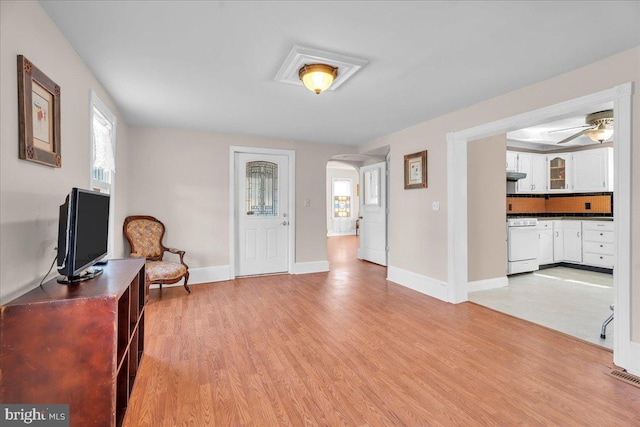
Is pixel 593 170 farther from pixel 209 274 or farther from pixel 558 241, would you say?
pixel 209 274

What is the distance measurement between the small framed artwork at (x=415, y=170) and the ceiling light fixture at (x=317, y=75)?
2.14 metres

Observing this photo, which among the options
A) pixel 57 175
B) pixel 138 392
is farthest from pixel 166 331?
pixel 57 175

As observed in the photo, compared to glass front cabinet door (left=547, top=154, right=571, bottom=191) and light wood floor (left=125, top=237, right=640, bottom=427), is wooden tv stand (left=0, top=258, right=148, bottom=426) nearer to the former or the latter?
light wood floor (left=125, top=237, right=640, bottom=427)

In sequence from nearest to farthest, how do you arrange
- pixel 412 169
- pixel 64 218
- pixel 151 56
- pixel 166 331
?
pixel 64 218 → pixel 151 56 → pixel 166 331 → pixel 412 169

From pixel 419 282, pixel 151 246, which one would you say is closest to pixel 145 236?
pixel 151 246

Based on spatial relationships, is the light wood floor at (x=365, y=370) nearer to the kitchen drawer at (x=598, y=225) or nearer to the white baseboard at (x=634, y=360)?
the white baseboard at (x=634, y=360)

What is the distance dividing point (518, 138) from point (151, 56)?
18.7 feet

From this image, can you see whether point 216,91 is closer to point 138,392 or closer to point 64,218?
point 64,218

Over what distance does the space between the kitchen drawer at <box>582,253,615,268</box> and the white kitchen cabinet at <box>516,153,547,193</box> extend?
1423mm

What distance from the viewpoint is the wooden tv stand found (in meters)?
1.30

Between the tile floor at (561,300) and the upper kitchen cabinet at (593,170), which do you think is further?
the upper kitchen cabinet at (593,170)

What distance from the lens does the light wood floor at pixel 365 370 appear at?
68.5 inches

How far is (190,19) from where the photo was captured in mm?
1891

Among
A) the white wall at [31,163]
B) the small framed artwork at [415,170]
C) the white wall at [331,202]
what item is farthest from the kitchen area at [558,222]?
the white wall at [331,202]
